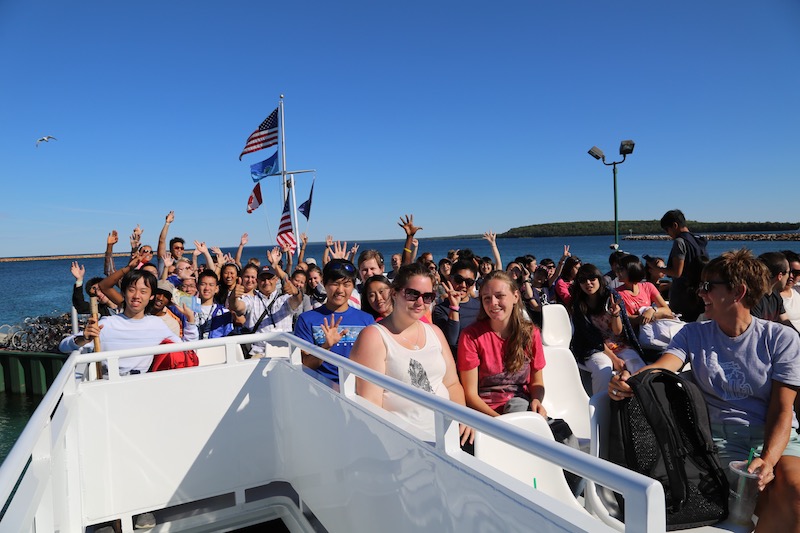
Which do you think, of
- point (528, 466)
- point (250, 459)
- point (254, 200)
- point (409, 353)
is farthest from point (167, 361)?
point (254, 200)

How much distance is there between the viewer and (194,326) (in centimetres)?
553

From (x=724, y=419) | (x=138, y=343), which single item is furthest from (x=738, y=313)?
(x=138, y=343)

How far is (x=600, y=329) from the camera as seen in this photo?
4797mm

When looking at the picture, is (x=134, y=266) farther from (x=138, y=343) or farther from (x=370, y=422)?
(x=370, y=422)

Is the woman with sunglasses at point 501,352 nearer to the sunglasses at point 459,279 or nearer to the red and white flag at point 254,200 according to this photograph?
the sunglasses at point 459,279

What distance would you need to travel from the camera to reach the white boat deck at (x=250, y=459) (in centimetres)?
158

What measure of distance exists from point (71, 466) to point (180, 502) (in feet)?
2.84

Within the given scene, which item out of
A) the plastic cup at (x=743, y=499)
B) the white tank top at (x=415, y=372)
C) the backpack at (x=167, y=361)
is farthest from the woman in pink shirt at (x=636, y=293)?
the backpack at (x=167, y=361)

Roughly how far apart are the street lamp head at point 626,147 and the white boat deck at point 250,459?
986cm

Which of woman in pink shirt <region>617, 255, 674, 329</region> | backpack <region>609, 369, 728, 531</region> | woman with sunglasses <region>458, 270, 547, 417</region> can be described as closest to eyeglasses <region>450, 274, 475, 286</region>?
woman with sunglasses <region>458, 270, 547, 417</region>

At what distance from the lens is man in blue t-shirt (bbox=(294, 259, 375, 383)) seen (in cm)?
360

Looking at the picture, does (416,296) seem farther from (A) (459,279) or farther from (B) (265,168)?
(B) (265,168)

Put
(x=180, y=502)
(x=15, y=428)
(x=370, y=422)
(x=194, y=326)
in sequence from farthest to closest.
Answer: (x=15, y=428) < (x=194, y=326) < (x=180, y=502) < (x=370, y=422)

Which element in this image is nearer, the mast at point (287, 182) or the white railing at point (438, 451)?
the white railing at point (438, 451)
